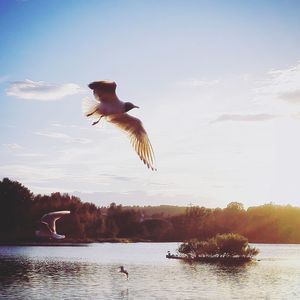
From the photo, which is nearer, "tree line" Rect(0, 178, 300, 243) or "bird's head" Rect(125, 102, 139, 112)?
"bird's head" Rect(125, 102, 139, 112)

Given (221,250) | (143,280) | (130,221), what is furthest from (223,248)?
(130,221)

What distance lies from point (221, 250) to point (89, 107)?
58.4 m

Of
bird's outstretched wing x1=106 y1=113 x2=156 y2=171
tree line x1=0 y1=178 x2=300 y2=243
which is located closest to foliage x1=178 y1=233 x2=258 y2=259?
tree line x1=0 y1=178 x2=300 y2=243

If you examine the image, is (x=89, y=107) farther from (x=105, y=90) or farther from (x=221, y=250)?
(x=221, y=250)

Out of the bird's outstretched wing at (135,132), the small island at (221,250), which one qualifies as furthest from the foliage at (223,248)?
the bird's outstretched wing at (135,132)

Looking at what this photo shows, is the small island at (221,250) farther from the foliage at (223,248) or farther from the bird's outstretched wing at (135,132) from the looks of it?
the bird's outstretched wing at (135,132)

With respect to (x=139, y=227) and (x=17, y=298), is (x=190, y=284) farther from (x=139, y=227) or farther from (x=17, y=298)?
(x=139, y=227)

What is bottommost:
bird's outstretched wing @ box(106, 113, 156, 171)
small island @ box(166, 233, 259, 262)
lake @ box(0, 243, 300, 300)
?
lake @ box(0, 243, 300, 300)

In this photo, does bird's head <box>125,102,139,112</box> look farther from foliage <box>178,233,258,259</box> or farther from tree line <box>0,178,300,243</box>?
tree line <box>0,178,300,243</box>

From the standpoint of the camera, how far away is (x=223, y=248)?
66125 mm

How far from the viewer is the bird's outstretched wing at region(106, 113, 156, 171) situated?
9.49 m

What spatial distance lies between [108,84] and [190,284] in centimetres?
3606

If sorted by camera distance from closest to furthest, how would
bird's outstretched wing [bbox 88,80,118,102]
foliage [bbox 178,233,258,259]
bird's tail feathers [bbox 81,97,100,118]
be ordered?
1. bird's outstretched wing [bbox 88,80,118,102]
2. bird's tail feathers [bbox 81,97,100,118]
3. foliage [bbox 178,233,258,259]

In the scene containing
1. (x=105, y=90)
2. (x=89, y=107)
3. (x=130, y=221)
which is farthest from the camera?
(x=130, y=221)
